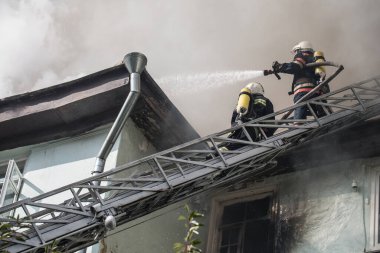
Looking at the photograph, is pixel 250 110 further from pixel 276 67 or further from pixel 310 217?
pixel 310 217

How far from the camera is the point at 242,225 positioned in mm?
10375

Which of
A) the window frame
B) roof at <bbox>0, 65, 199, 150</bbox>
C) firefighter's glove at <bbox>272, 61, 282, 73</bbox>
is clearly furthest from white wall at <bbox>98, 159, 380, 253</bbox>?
firefighter's glove at <bbox>272, 61, 282, 73</bbox>

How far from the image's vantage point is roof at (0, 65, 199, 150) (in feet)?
34.8

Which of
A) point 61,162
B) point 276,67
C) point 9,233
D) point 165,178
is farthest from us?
point 276,67

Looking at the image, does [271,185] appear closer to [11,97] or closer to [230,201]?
[230,201]

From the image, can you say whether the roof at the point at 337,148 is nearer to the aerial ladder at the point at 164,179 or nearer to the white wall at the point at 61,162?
the aerial ladder at the point at 164,179

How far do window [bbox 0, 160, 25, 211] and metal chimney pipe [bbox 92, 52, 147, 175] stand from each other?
1397 mm

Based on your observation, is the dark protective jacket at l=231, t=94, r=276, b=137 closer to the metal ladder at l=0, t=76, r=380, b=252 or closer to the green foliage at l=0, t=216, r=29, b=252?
the metal ladder at l=0, t=76, r=380, b=252

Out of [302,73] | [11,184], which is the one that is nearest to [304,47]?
[302,73]

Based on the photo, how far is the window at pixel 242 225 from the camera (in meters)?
10.1

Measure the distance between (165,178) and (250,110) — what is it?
2198 millimetres

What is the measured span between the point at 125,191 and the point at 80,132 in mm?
2269

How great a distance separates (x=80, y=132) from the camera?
10906mm

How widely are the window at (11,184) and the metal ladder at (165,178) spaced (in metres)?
0.31
